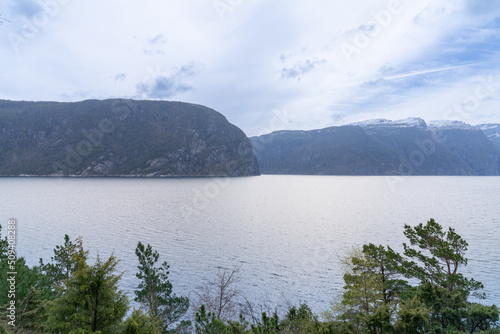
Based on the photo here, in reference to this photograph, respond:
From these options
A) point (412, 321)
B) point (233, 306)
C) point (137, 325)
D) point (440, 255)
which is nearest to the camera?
point (137, 325)

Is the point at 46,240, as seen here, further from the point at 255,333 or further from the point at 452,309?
the point at 452,309

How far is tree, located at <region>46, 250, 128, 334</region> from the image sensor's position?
1070 cm

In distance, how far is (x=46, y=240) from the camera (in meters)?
58.2

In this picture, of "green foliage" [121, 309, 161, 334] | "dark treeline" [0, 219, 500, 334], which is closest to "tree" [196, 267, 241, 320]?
"dark treeline" [0, 219, 500, 334]

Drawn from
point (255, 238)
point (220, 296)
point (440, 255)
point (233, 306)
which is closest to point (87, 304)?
point (220, 296)

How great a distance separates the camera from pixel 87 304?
11102mm

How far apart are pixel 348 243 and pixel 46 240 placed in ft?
206

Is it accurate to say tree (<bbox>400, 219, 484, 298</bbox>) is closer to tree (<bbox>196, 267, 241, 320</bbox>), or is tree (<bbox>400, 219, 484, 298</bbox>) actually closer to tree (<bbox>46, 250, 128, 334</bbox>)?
tree (<bbox>196, 267, 241, 320</bbox>)

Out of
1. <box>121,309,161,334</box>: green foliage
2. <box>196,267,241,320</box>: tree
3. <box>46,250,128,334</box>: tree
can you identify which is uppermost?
<box>46,250,128,334</box>: tree

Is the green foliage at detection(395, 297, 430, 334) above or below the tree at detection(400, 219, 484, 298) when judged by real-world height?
below

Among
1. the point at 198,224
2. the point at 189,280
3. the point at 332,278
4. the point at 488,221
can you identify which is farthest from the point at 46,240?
the point at 488,221

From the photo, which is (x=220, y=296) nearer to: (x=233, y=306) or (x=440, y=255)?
(x=233, y=306)

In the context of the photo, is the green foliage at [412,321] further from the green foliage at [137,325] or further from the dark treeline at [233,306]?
the green foliage at [137,325]

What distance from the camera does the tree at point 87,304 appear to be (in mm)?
10695
